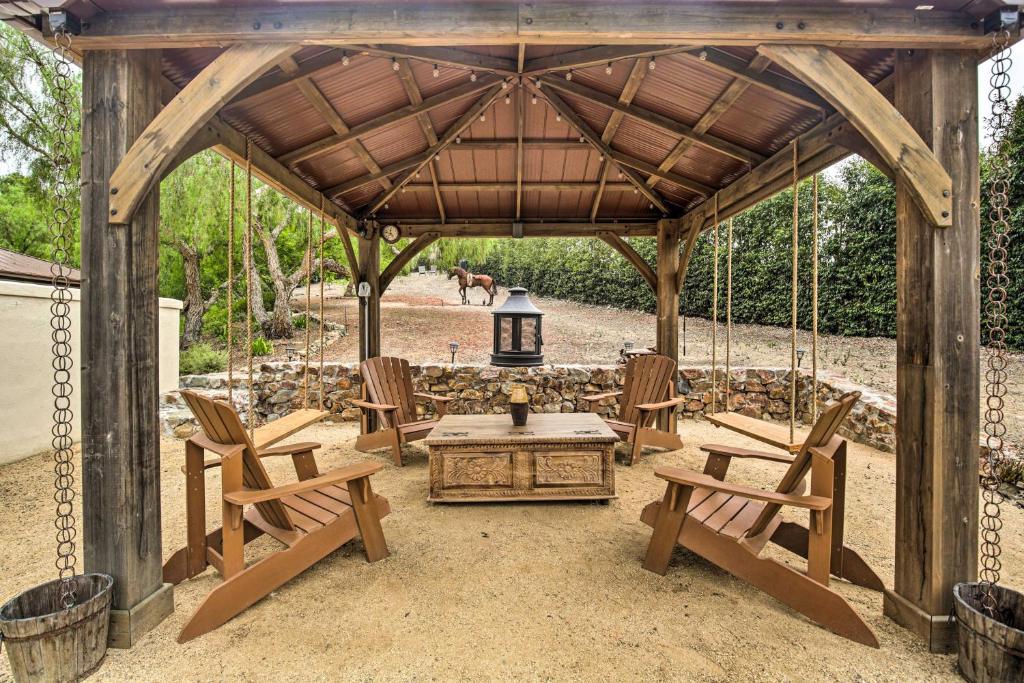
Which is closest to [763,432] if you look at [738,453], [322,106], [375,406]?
[738,453]

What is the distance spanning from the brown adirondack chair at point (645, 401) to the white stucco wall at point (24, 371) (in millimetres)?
4880

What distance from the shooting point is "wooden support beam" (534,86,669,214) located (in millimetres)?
3296

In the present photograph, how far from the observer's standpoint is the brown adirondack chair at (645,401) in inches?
163

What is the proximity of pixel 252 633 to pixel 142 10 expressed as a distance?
237 cm

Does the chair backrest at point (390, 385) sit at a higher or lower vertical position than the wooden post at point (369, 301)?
lower

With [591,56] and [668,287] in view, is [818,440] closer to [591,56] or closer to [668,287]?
[591,56]

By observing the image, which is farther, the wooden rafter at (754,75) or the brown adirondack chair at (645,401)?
the brown adirondack chair at (645,401)

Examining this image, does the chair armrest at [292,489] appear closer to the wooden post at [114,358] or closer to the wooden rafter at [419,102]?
the wooden post at [114,358]

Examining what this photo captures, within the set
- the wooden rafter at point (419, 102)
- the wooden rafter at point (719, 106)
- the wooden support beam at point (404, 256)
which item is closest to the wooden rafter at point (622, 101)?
the wooden rafter at point (719, 106)

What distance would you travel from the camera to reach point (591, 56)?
2.66 metres

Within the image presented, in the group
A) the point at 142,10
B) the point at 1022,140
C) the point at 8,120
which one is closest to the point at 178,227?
the point at 8,120

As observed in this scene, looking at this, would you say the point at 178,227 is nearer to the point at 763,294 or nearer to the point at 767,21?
the point at 767,21

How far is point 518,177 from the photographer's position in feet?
14.2

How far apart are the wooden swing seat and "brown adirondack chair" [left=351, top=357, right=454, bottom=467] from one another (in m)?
2.24
